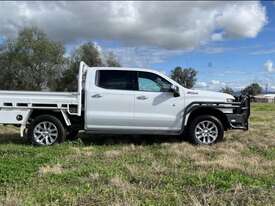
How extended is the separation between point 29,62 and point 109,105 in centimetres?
4096

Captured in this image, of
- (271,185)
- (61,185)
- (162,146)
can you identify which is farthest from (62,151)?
(271,185)

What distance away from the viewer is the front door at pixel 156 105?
33.9 feet

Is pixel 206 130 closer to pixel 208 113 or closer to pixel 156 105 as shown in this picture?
pixel 208 113

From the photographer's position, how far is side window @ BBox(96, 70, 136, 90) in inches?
409

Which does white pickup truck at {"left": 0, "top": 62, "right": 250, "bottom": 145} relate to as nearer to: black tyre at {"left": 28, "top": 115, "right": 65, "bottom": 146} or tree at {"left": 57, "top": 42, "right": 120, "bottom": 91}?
black tyre at {"left": 28, "top": 115, "right": 65, "bottom": 146}

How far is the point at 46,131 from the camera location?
10289 millimetres

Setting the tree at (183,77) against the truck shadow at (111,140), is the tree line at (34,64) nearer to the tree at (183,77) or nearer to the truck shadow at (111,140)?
the tree at (183,77)

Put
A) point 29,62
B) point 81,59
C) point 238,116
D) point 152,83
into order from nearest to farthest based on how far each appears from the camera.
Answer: point 152,83, point 238,116, point 29,62, point 81,59

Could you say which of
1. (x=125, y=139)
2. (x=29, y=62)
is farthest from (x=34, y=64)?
(x=125, y=139)

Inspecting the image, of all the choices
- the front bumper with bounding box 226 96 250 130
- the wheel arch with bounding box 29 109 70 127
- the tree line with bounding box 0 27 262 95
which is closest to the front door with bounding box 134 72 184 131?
the front bumper with bounding box 226 96 250 130

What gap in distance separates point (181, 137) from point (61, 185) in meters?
5.46

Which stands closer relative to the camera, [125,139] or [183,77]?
[125,139]

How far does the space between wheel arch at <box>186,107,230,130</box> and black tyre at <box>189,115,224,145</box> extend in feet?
0.47

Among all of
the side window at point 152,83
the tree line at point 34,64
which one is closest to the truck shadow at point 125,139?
the side window at point 152,83
